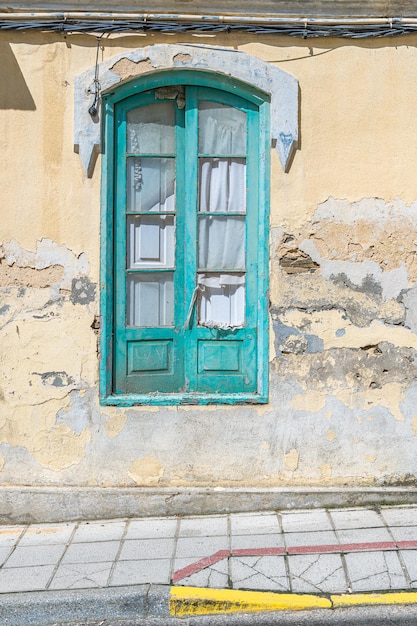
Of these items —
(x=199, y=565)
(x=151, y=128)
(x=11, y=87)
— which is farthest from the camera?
(x=151, y=128)

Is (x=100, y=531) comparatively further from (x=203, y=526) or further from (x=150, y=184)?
(x=150, y=184)

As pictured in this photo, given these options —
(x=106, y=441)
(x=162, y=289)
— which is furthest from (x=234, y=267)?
(x=106, y=441)

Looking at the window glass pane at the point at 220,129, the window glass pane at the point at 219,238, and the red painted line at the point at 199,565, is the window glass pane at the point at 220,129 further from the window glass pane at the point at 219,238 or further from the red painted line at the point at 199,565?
the red painted line at the point at 199,565

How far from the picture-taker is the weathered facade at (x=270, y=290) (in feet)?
18.3

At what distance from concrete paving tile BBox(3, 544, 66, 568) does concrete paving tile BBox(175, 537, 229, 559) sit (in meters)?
0.83

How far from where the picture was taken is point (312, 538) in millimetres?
5059

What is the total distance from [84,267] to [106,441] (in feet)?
4.47

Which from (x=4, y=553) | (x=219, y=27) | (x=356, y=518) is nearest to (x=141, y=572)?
(x=4, y=553)

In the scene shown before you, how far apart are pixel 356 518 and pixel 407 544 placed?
57 cm

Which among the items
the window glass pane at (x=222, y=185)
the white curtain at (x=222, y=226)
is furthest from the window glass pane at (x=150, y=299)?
the window glass pane at (x=222, y=185)

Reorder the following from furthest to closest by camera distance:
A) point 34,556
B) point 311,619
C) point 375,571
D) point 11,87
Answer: point 11,87
point 34,556
point 375,571
point 311,619

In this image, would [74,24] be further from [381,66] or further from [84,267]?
[381,66]

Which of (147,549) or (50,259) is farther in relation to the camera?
(50,259)

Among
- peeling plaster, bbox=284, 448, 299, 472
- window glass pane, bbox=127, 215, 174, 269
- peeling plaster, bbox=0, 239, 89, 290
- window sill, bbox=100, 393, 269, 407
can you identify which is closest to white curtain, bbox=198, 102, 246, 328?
window glass pane, bbox=127, 215, 174, 269
